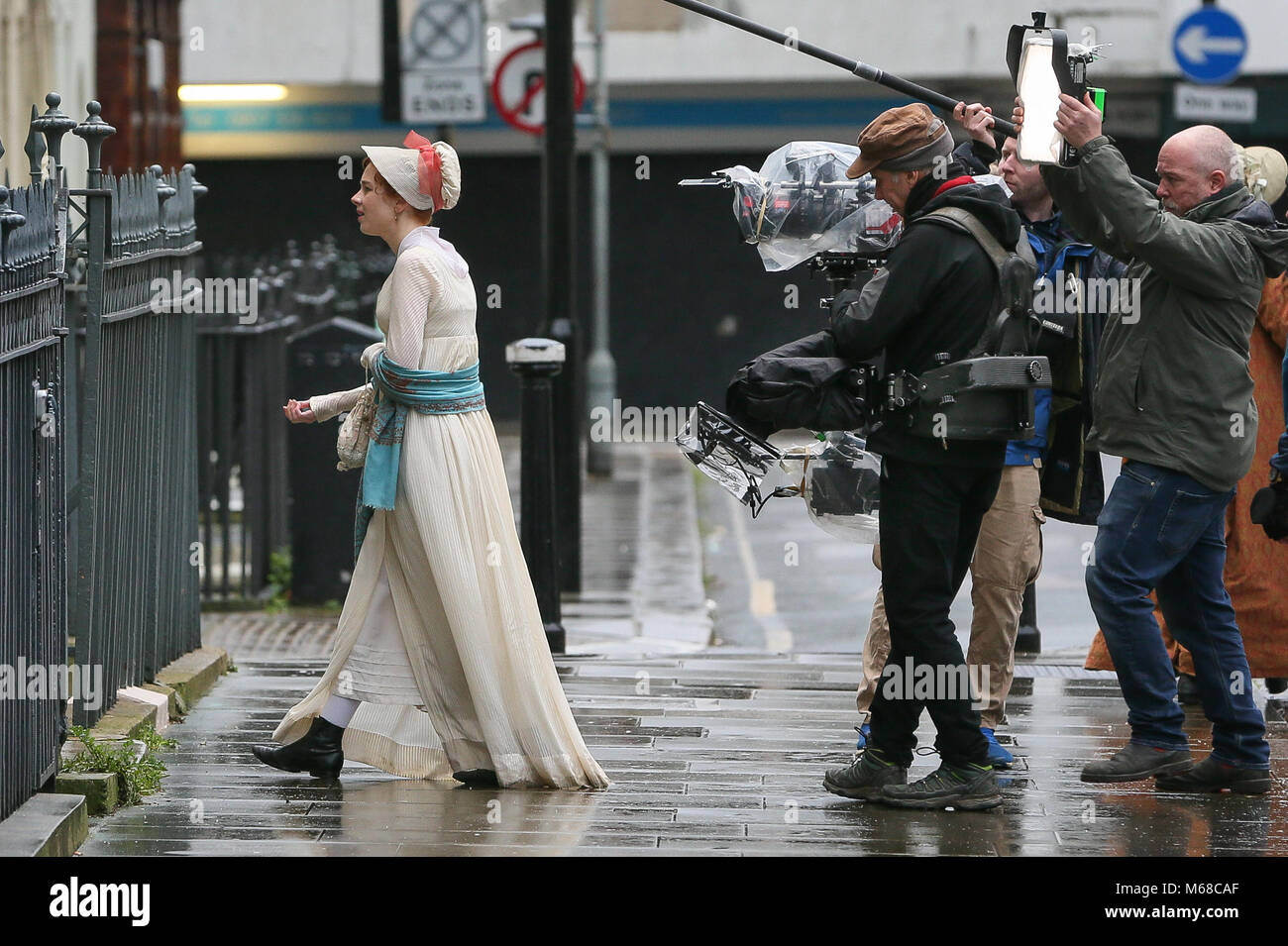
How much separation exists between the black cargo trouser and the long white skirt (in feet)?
3.28

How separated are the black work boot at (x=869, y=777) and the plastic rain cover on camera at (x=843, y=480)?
77 centimetres

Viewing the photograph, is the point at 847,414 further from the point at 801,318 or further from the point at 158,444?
the point at 801,318

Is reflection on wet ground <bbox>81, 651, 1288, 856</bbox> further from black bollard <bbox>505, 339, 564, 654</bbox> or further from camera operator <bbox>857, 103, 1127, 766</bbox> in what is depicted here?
black bollard <bbox>505, 339, 564, 654</bbox>

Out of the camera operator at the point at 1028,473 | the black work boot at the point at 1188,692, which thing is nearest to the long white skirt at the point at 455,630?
the camera operator at the point at 1028,473

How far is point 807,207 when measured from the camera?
553cm

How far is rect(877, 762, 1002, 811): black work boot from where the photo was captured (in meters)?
5.24

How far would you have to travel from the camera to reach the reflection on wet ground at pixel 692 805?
4.90 metres

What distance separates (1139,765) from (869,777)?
85 cm

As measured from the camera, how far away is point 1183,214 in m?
5.50

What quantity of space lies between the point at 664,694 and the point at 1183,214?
265 cm

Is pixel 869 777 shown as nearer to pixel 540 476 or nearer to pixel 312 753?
pixel 312 753

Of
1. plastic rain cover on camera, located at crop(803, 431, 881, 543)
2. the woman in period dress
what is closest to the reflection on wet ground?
Answer: the woman in period dress
